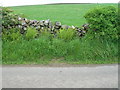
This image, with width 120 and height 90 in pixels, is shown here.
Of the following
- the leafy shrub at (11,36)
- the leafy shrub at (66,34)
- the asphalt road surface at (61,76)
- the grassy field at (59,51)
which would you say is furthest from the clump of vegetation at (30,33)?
the asphalt road surface at (61,76)

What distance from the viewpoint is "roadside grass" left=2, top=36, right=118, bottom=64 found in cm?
726

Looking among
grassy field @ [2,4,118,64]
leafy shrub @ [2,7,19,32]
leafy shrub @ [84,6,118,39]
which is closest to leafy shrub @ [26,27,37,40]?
grassy field @ [2,4,118,64]

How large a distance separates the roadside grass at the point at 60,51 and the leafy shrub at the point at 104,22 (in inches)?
11.0

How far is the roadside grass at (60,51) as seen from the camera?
7.26 metres

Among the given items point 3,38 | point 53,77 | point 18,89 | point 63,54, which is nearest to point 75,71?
point 53,77

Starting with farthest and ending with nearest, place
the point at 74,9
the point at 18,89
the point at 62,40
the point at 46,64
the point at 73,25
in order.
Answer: the point at 74,9
the point at 73,25
the point at 62,40
the point at 46,64
the point at 18,89

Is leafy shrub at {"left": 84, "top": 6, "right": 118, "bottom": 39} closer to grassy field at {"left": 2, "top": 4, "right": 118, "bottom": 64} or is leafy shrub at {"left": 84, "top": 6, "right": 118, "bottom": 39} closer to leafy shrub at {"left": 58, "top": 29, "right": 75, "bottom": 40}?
grassy field at {"left": 2, "top": 4, "right": 118, "bottom": 64}

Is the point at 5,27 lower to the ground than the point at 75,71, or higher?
higher

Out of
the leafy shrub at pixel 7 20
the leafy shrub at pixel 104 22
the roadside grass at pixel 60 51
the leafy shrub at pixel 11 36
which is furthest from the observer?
the leafy shrub at pixel 7 20

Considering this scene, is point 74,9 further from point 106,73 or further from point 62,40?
point 106,73

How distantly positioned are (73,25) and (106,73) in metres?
3.29

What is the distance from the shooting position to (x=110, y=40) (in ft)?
25.6

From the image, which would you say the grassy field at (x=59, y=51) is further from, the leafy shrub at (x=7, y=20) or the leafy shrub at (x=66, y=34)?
the leafy shrub at (x=7, y=20)

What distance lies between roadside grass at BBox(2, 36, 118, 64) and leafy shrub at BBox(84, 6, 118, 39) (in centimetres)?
28
